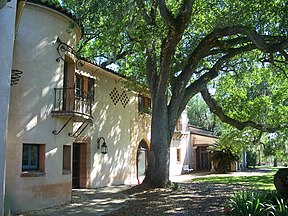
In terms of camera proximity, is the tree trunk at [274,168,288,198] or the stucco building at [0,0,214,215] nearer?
the tree trunk at [274,168,288,198]

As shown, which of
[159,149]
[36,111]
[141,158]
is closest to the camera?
[36,111]

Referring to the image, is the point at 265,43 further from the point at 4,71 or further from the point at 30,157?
the point at 4,71

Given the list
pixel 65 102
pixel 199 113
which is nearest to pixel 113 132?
pixel 65 102

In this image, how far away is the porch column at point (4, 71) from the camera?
18.3 feet

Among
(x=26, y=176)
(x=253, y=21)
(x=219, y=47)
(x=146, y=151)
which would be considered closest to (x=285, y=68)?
(x=219, y=47)

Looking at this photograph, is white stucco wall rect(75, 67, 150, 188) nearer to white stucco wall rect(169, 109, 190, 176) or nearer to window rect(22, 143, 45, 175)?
window rect(22, 143, 45, 175)

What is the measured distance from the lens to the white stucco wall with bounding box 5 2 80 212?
33.4 feet

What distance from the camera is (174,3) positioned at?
16.2m

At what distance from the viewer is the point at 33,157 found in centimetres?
1104

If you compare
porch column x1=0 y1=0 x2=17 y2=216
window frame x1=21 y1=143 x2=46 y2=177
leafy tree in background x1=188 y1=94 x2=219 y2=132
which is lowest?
window frame x1=21 y1=143 x2=46 y2=177

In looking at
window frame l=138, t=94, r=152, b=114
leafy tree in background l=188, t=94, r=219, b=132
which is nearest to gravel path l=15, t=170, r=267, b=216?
window frame l=138, t=94, r=152, b=114

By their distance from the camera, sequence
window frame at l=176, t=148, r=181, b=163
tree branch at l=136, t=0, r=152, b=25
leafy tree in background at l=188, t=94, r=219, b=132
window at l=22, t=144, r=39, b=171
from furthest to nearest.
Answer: leafy tree in background at l=188, t=94, r=219, b=132 → window frame at l=176, t=148, r=181, b=163 → tree branch at l=136, t=0, r=152, b=25 → window at l=22, t=144, r=39, b=171

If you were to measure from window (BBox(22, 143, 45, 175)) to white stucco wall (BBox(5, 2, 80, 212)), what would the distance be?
19 cm

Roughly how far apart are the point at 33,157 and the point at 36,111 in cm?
155
